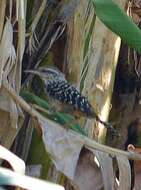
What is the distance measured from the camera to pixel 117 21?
1.47 metres

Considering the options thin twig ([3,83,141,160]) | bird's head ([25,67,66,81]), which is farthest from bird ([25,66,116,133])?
thin twig ([3,83,141,160])

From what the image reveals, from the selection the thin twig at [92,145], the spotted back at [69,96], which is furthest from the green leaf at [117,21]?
the spotted back at [69,96]

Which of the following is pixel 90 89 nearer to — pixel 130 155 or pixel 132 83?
pixel 130 155

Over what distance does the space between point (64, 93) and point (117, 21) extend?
2.76ft

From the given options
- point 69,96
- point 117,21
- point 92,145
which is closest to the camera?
point 117,21

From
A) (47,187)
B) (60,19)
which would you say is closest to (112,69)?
(60,19)

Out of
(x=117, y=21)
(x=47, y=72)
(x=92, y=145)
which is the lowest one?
(x=92, y=145)

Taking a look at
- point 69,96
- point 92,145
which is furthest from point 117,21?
point 69,96

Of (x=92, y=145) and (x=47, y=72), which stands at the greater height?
Result: (x=47, y=72)

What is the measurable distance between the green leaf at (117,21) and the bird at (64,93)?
57 centimetres

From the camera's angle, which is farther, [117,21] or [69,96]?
[69,96]

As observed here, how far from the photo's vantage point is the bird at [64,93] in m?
2.05

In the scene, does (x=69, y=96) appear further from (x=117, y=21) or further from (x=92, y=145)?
(x=117, y=21)

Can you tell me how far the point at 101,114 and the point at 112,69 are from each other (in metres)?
0.21
